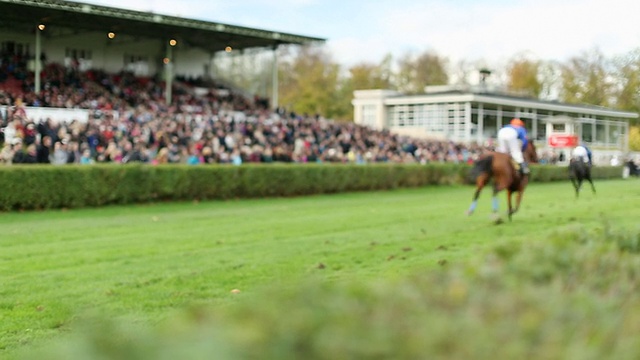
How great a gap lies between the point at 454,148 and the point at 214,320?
41368 mm

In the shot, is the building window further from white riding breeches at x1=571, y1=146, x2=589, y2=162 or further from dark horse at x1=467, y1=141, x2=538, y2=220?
dark horse at x1=467, y1=141, x2=538, y2=220

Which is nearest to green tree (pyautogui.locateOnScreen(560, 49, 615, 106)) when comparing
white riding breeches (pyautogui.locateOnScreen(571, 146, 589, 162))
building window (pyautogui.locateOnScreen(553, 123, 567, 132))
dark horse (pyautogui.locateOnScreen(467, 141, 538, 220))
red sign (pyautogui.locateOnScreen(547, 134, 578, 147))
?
white riding breeches (pyautogui.locateOnScreen(571, 146, 589, 162))

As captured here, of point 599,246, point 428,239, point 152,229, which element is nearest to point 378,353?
point 599,246

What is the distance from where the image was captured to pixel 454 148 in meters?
42.6

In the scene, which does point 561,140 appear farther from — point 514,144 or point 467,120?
point 514,144

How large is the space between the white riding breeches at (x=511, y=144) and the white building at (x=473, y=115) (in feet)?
115

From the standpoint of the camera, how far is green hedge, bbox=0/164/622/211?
18.0 m

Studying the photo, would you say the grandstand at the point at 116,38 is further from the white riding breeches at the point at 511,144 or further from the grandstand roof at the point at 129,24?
the white riding breeches at the point at 511,144

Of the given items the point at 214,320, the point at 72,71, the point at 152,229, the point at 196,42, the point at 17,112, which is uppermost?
the point at 196,42

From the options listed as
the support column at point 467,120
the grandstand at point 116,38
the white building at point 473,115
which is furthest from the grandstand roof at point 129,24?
the support column at point 467,120

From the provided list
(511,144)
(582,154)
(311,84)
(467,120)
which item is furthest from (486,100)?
(511,144)

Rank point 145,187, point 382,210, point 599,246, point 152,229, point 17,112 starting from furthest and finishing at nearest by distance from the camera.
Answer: point 17,112, point 145,187, point 382,210, point 152,229, point 599,246

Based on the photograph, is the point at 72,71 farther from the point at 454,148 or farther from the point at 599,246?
the point at 599,246

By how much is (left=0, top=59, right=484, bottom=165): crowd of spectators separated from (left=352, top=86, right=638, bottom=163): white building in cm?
964
